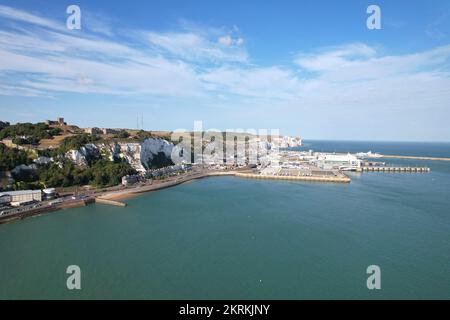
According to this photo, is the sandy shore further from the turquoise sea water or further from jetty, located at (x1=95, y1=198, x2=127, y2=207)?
the turquoise sea water

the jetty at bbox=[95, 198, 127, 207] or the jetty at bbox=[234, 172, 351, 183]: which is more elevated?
the jetty at bbox=[234, 172, 351, 183]

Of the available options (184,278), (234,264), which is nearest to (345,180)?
(234,264)

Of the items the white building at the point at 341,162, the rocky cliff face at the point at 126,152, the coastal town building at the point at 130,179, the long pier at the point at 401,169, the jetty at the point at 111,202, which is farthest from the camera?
the white building at the point at 341,162

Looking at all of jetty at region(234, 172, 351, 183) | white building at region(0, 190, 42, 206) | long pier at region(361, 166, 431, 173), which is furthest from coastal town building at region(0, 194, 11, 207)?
long pier at region(361, 166, 431, 173)

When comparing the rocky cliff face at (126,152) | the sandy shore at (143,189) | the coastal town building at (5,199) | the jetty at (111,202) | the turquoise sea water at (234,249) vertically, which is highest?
the rocky cliff face at (126,152)

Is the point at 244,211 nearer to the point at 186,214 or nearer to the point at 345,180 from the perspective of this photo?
the point at 186,214

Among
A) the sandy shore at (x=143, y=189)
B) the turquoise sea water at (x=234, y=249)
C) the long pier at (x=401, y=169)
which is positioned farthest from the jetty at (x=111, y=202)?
the long pier at (x=401, y=169)

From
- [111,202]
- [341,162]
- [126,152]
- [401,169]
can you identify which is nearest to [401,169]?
[401,169]

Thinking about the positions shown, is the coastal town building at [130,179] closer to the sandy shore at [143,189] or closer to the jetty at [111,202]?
the sandy shore at [143,189]

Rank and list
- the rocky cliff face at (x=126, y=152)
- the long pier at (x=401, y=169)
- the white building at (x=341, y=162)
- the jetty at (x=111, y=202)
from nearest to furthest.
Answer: the jetty at (x=111, y=202) → the rocky cliff face at (x=126, y=152) → the long pier at (x=401, y=169) → the white building at (x=341, y=162)
